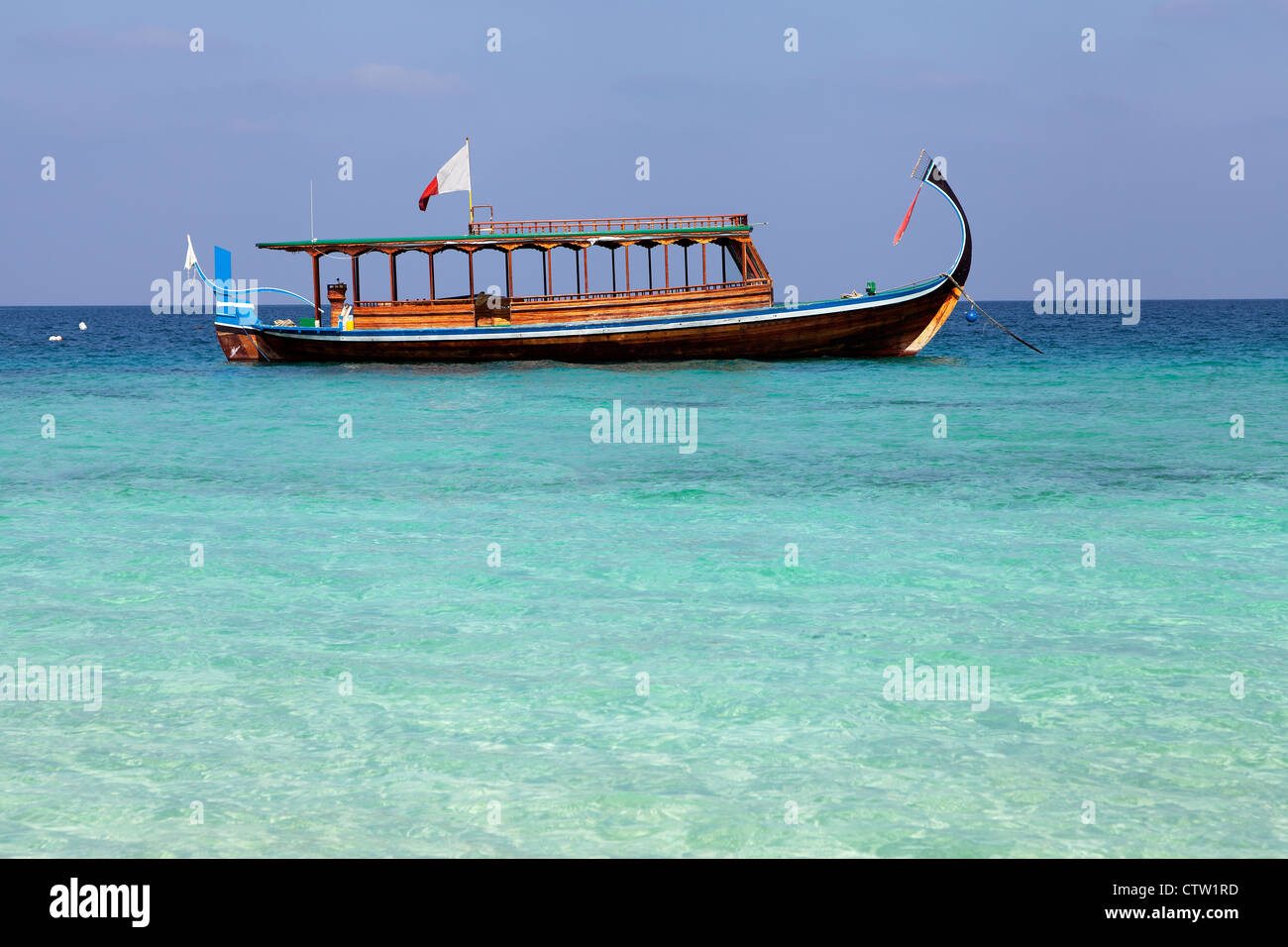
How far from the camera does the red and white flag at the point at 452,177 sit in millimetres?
33062

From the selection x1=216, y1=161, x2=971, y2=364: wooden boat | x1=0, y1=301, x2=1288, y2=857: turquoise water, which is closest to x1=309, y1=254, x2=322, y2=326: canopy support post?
x1=216, y1=161, x2=971, y2=364: wooden boat

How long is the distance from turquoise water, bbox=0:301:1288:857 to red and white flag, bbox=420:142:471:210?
1655 cm

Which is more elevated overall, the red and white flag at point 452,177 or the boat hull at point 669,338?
the red and white flag at point 452,177

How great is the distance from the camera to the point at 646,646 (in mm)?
7645

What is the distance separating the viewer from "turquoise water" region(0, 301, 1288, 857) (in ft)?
16.5

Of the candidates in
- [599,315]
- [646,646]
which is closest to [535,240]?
[599,315]

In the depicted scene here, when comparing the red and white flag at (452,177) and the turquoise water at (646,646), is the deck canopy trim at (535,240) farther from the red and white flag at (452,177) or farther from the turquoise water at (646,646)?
the turquoise water at (646,646)

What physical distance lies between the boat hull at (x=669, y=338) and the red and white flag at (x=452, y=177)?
3.86m

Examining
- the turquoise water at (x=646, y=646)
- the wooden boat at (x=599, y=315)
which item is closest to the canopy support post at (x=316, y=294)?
the wooden boat at (x=599, y=315)

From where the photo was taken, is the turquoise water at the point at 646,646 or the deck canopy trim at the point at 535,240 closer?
the turquoise water at the point at 646,646

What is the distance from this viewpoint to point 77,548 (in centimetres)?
1078

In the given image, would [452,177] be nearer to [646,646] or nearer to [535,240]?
[535,240]
